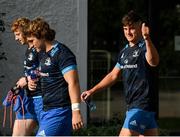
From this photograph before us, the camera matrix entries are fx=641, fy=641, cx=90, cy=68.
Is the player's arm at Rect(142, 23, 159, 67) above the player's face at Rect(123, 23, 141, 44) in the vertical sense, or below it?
below

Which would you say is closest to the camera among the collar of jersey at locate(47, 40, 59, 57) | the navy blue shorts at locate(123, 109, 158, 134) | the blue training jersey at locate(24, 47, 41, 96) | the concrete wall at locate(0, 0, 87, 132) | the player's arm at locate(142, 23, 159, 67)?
the collar of jersey at locate(47, 40, 59, 57)

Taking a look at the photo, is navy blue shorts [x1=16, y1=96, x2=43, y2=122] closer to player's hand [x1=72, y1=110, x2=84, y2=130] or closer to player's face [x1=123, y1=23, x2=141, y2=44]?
player's face [x1=123, y1=23, x2=141, y2=44]

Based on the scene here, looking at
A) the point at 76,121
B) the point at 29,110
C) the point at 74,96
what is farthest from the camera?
the point at 29,110

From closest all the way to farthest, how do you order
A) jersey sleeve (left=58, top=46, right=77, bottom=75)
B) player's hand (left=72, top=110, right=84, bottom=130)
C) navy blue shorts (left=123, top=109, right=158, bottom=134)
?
player's hand (left=72, top=110, right=84, bottom=130)
jersey sleeve (left=58, top=46, right=77, bottom=75)
navy blue shorts (left=123, top=109, right=158, bottom=134)

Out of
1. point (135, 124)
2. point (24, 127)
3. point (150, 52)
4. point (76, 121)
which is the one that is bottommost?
point (24, 127)

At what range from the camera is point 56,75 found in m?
6.09

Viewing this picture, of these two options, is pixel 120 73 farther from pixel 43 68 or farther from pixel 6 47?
pixel 6 47

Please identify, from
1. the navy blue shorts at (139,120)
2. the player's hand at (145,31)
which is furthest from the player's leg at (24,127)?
the player's hand at (145,31)

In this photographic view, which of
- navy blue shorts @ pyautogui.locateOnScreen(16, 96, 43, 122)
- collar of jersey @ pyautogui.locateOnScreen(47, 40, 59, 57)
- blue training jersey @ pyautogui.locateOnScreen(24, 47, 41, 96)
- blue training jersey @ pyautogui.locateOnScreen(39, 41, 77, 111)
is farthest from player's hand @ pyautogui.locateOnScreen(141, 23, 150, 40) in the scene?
navy blue shorts @ pyautogui.locateOnScreen(16, 96, 43, 122)

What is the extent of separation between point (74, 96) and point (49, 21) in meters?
4.27

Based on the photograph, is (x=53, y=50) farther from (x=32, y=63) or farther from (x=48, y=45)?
(x=32, y=63)

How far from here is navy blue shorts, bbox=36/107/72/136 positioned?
598 centimetres

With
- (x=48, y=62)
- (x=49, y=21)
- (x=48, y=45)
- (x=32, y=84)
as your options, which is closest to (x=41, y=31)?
(x=48, y=45)

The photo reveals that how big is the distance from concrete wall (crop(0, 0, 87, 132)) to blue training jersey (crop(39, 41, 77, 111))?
3.82 m
